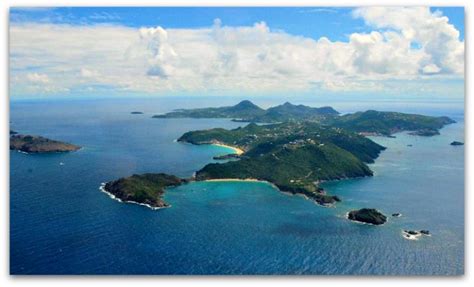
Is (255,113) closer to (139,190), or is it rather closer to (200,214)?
(139,190)

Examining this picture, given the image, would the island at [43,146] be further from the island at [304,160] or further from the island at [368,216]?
the island at [368,216]

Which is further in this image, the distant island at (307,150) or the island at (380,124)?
the island at (380,124)

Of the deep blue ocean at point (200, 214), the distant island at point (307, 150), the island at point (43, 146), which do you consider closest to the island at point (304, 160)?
the distant island at point (307, 150)

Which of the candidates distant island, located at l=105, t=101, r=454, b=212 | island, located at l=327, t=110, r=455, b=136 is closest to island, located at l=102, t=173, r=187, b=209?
distant island, located at l=105, t=101, r=454, b=212
